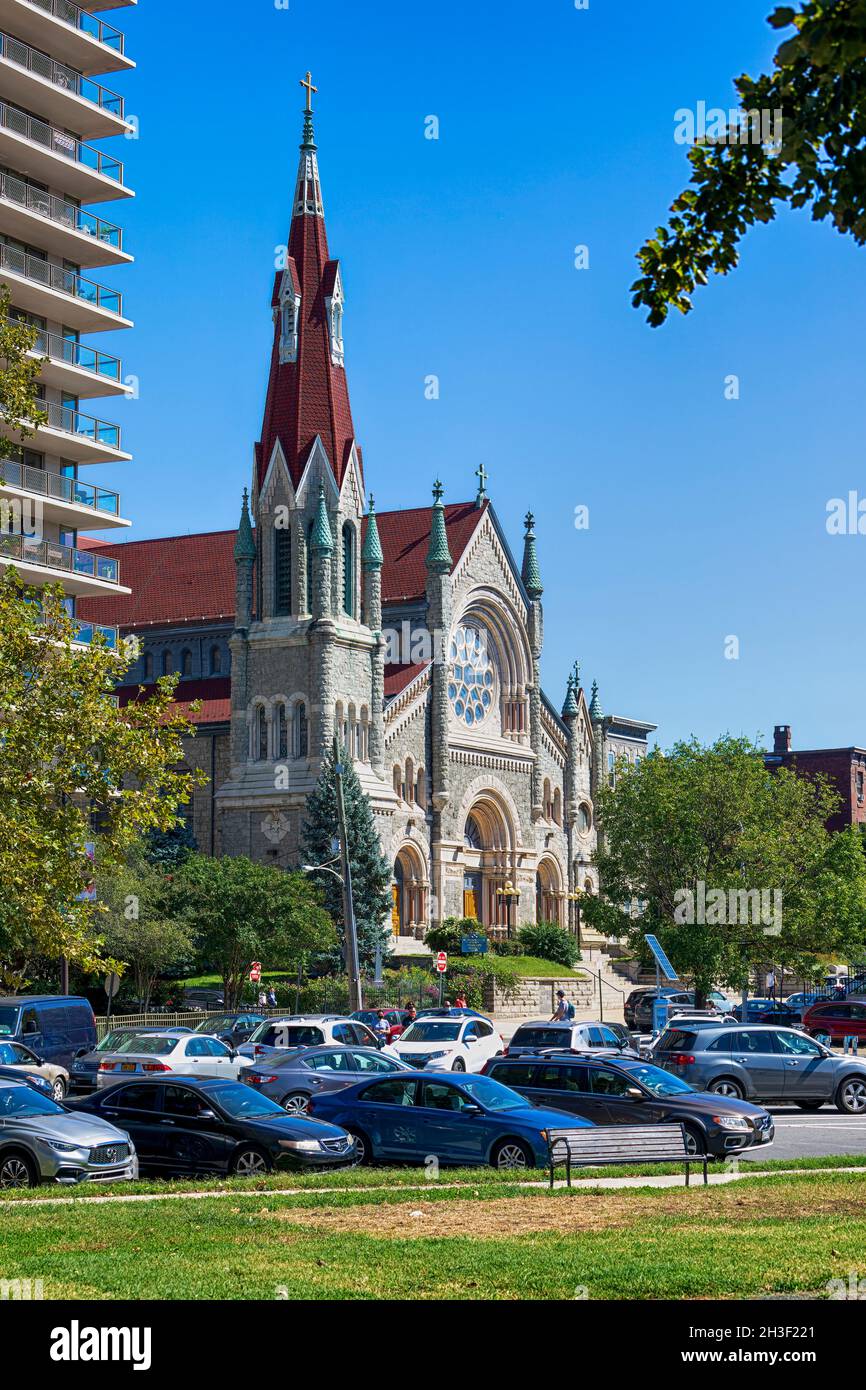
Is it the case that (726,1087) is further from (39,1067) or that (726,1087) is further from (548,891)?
(548,891)

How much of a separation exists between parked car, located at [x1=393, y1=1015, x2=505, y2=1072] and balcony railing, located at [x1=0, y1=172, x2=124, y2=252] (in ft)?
80.5

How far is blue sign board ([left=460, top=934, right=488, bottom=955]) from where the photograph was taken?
63.9m

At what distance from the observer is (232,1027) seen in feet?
127

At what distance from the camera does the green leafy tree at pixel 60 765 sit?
20094 mm

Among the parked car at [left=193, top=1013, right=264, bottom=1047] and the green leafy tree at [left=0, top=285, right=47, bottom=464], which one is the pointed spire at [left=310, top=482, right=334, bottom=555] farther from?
the green leafy tree at [left=0, top=285, right=47, bottom=464]

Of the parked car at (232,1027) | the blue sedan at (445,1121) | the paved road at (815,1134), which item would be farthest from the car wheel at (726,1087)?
the parked car at (232,1027)

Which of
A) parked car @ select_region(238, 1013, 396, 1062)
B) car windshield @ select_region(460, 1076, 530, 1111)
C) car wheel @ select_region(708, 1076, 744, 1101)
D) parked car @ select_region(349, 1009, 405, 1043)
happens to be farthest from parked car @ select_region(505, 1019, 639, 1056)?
car windshield @ select_region(460, 1076, 530, 1111)

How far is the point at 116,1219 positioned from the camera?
47.6 feet

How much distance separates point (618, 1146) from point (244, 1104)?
4.60 metres

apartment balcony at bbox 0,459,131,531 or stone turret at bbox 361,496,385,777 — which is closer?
apartment balcony at bbox 0,459,131,531

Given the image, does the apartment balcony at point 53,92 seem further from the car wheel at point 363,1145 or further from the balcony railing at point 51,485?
the car wheel at point 363,1145

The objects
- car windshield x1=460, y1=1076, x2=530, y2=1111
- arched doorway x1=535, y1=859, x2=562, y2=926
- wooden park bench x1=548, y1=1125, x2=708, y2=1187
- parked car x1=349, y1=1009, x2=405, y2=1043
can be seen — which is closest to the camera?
wooden park bench x1=548, y1=1125, x2=708, y2=1187

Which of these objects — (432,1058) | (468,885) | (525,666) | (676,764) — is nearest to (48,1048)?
(432,1058)
